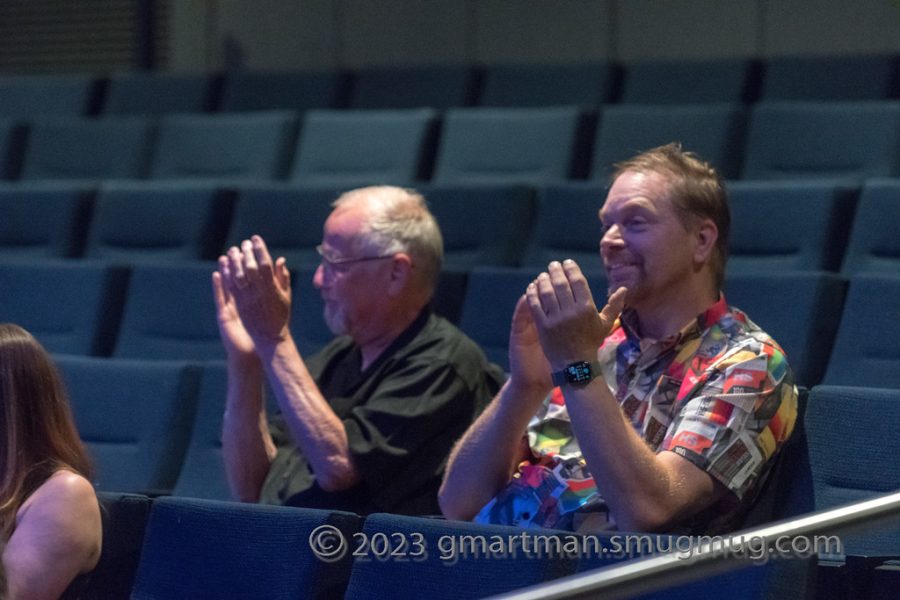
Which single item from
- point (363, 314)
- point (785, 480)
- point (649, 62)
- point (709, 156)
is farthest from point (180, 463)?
point (649, 62)

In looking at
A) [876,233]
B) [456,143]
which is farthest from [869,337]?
[456,143]

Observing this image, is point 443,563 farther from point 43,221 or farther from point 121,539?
point 43,221

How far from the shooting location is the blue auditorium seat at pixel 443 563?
118 cm

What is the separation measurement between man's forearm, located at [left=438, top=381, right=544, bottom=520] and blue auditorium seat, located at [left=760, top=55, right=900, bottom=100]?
5.75 ft

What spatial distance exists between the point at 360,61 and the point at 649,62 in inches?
41.3

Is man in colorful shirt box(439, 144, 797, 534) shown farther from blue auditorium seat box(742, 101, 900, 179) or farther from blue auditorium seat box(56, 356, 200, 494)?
blue auditorium seat box(742, 101, 900, 179)

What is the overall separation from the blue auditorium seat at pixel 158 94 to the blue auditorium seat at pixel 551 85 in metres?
0.79

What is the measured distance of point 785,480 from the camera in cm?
143

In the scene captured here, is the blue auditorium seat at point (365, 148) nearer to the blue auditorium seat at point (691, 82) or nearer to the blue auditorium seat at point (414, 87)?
the blue auditorium seat at point (414, 87)

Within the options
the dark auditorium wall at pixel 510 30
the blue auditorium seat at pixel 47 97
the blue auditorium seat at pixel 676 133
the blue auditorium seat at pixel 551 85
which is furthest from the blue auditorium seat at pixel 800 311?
the blue auditorium seat at pixel 47 97

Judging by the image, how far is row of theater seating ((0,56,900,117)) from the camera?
119 inches

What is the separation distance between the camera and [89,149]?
3.24m

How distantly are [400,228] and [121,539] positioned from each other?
0.59 meters

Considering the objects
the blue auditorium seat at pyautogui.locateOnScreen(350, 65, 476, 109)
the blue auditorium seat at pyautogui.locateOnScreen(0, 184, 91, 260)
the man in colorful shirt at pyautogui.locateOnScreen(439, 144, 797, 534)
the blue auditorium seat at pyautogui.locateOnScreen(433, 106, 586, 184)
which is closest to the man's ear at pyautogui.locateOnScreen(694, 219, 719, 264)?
the man in colorful shirt at pyautogui.locateOnScreen(439, 144, 797, 534)
